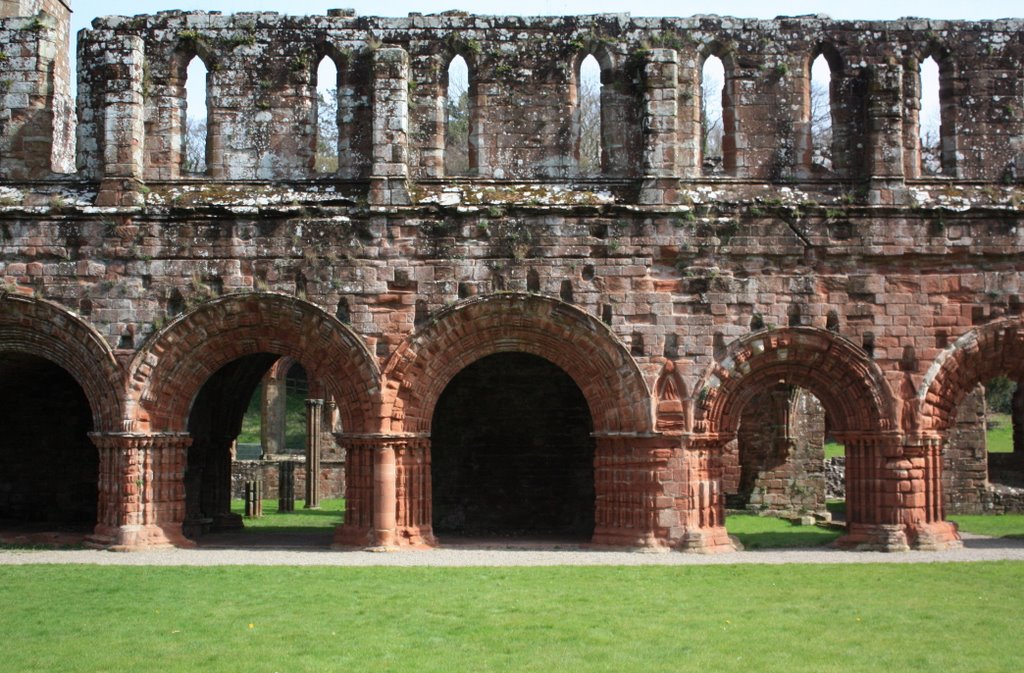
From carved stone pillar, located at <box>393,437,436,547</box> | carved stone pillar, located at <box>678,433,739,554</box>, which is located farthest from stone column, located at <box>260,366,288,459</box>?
carved stone pillar, located at <box>678,433,739,554</box>

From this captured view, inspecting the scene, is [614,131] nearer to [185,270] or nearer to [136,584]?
[185,270]

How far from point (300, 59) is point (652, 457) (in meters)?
7.54

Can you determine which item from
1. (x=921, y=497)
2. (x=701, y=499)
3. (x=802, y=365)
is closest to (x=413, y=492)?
(x=701, y=499)

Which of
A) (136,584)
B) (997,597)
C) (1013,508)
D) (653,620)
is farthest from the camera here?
(1013,508)

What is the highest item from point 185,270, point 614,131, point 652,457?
point 614,131

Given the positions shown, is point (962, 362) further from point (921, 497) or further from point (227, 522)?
point (227, 522)

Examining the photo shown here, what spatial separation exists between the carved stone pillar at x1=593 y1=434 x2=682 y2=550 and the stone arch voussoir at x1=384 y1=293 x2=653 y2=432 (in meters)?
0.28

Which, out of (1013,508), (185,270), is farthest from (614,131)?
(1013,508)

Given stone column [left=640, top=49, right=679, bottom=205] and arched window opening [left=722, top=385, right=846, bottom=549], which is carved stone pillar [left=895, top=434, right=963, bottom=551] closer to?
stone column [left=640, top=49, right=679, bottom=205]

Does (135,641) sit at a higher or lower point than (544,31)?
lower

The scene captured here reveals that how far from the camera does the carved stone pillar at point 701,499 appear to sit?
19000mm

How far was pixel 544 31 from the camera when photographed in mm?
20203

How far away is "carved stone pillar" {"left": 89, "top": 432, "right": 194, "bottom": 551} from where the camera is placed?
63.0ft

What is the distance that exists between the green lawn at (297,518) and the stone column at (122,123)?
660cm
